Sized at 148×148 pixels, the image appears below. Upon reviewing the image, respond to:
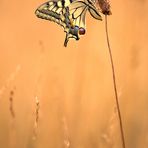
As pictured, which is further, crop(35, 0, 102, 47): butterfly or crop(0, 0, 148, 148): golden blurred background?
crop(0, 0, 148, 148): golden blurred background

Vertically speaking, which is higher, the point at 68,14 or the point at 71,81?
the point at 68,14

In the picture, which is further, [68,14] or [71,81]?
[71,81]

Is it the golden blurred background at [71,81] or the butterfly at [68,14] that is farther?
the golden blurred background at [71,81]

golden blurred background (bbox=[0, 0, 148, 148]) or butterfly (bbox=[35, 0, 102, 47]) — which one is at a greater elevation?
butterfly (bbox=[35, 0, 102, 47])

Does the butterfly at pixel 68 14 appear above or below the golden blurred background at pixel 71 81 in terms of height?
above
